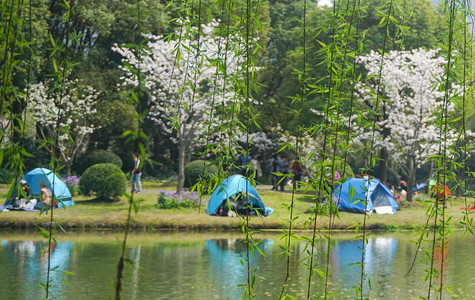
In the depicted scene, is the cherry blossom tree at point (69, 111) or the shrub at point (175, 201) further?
the cherry blossom tree at point (69, 111)

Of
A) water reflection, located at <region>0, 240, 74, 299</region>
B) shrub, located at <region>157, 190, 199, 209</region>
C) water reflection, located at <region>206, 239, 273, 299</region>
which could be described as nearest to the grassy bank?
shrub, located at <region>157, 190, 199, 209</region>

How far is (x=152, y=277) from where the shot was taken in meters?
9.20

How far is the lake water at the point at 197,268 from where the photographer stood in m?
8.19

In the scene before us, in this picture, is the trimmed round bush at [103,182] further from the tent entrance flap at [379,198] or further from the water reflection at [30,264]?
the tent entrance flap at [379,198]

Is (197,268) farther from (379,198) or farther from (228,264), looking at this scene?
(379,198)

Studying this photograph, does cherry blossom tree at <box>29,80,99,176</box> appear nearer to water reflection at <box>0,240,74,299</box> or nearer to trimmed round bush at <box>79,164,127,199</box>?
trimmed round bush at <box>79,164,127,199</box>

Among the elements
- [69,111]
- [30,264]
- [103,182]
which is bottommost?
[30,264]

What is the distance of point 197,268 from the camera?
10.1 m

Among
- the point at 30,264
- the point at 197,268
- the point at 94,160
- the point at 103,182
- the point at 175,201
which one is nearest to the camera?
the point at 30,264

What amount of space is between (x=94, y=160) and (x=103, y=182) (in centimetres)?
740

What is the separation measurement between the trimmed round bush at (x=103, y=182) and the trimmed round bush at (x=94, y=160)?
6563mm

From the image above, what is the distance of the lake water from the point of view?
8188mm

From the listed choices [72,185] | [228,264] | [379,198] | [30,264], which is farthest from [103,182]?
[379,198]

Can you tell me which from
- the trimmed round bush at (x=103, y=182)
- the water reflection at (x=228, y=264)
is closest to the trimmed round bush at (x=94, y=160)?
the trimmed round bush at (x=103, y=182)
